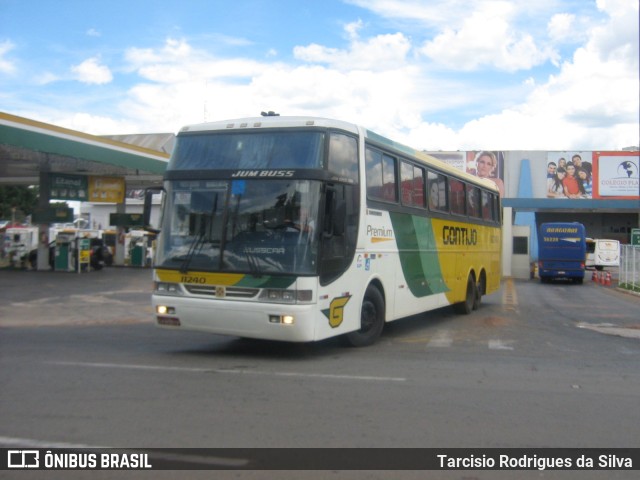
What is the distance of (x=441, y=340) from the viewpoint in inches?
474

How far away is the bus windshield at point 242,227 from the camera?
8867 mm

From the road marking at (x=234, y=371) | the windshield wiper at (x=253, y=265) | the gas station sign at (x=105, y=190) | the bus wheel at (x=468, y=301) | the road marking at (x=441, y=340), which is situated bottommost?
the road marking at (x=441, y=340)

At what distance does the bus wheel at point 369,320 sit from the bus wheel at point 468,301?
5493mm

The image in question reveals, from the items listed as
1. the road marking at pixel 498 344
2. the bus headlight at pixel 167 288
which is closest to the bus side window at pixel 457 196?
the road marking at pixel 498 344

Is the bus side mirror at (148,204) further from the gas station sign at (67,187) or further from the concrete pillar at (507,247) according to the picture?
the concrete pillar at (507,247)

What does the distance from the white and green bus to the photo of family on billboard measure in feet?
171

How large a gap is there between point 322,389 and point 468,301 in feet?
30.9

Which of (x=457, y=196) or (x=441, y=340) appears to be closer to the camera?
(x=441, y=340)

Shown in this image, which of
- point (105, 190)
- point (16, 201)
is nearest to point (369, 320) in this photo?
point (105, 190)

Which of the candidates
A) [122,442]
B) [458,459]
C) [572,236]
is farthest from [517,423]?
[572,236]

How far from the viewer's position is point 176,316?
934cm

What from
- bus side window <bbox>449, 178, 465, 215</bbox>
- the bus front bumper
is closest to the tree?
bus side window <bbox>449, 178, 465, 215</bbox>

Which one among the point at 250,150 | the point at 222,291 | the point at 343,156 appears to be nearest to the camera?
the point at 222,291

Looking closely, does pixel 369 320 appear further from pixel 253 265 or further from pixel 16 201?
pixel 16 201
